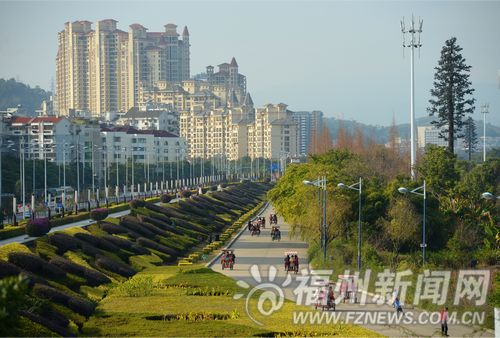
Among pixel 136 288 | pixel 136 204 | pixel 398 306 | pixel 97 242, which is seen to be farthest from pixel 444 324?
pixel 136 204

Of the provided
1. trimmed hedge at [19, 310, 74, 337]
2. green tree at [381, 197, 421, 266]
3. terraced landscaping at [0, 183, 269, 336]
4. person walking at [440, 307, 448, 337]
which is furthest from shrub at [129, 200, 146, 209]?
person walking at [440, 307, 448, 337]

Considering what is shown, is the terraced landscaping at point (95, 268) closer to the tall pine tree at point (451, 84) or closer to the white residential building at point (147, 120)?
the tall pine tree at point (451, 84)

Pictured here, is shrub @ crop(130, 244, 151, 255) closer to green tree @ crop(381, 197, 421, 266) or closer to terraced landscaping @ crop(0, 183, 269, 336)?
terraced landscaping @ crop(0, 183, 269, 336)

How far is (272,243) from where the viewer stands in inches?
Result: 2101

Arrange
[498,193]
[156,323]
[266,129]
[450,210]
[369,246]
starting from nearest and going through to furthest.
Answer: [156,323]
[369,246]
[450,210]
[498,193]
[266,129]

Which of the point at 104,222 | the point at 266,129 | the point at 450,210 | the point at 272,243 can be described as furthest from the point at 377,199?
the point at 266,129

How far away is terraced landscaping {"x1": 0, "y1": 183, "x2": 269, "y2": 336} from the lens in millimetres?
23781

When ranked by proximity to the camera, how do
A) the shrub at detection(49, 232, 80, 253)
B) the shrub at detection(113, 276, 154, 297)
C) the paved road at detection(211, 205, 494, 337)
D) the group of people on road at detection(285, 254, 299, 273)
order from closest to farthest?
1. the paved road at detection(211, 205, 494, 337)
2. the shrub at detection(113, 276, 154, 297)
3. the shrub at detection(49, 232, 80, 253)
4. the group of people on road at detection(285, 254, 299, 273)

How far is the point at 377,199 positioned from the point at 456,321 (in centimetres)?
1985

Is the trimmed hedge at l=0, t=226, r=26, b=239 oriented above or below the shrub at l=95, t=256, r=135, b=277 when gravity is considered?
above

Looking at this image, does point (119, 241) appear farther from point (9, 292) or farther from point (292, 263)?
point (9, 292)

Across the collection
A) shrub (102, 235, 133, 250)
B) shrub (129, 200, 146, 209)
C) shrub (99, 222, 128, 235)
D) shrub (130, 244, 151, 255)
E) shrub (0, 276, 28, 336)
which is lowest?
shrub (130, 244, 151, 255)

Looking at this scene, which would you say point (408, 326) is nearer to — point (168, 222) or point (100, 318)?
point (100, 318)

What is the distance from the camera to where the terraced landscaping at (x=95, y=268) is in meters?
23.8
